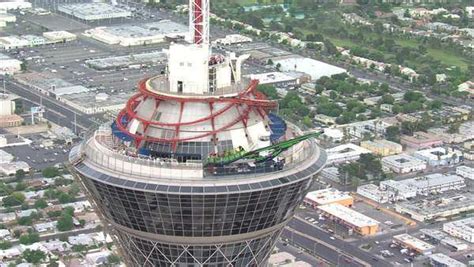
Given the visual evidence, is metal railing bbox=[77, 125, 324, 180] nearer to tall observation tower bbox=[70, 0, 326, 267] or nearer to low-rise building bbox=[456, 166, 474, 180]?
tall observation tower bbox=[70, 0, 326, 267]

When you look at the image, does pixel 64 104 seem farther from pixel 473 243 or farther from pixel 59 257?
pixel 473 243

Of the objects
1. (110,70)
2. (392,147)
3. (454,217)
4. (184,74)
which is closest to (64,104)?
(110,70)

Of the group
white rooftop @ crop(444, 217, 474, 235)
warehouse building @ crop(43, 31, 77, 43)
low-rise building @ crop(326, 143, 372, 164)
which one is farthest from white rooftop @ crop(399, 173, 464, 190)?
warehouse building @ crop(43, 31, 77, 43)

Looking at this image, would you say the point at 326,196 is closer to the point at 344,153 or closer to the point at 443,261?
the point at 344,153

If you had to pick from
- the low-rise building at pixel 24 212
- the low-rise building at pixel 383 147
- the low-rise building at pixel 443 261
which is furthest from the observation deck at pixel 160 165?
the low-rise building at pixel 383 147

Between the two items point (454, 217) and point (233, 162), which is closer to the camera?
point (233, 162)
